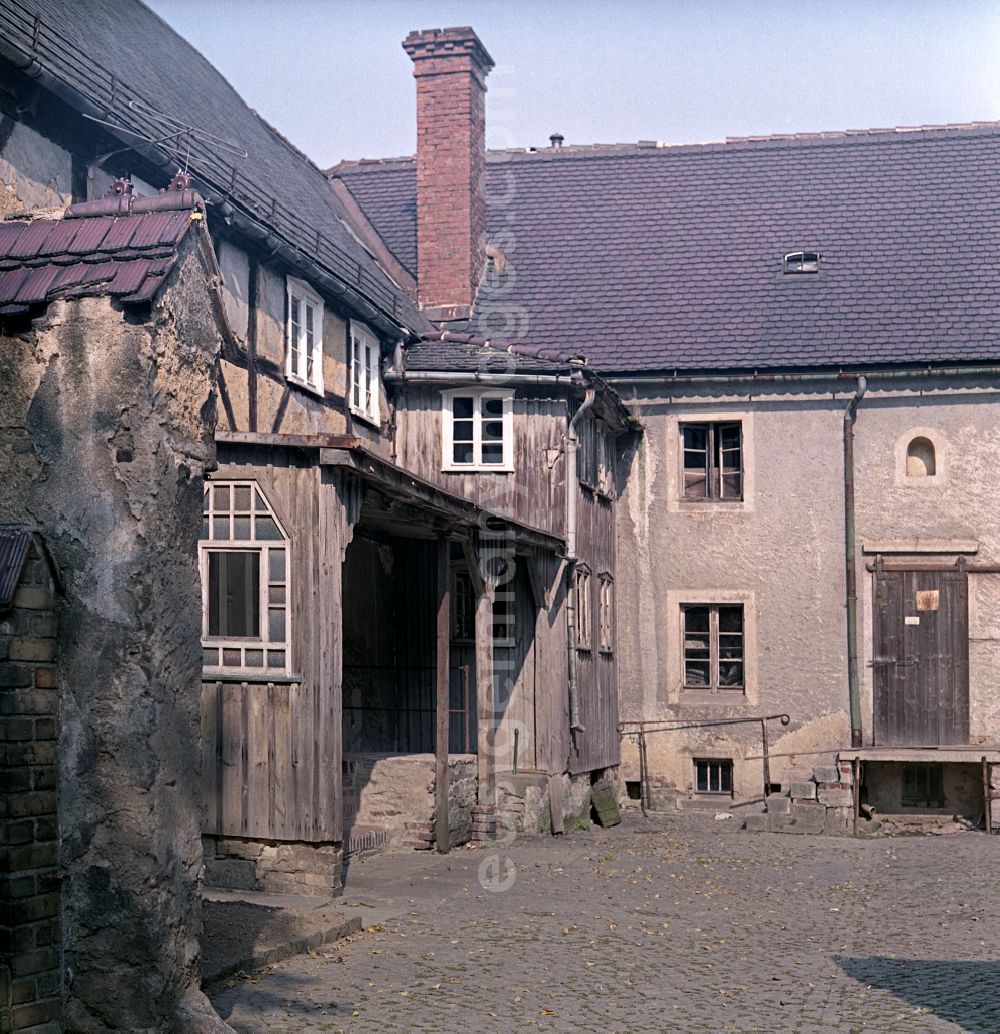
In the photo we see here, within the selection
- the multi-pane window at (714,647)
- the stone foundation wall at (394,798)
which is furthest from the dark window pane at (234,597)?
the multi-pane window at (714,647)

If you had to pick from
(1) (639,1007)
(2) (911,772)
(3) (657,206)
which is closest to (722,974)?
(1) (639,1007)

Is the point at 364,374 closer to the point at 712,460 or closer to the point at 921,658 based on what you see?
the point at 712,460

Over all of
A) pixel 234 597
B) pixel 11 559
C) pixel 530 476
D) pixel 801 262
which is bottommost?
pixel 234 597

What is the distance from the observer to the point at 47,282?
6.48m

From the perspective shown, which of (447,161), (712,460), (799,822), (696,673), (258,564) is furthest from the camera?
(447,161)

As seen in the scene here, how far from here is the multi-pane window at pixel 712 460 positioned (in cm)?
2062

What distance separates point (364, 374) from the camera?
17.6 meters

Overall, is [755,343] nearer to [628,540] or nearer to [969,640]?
[628,540]

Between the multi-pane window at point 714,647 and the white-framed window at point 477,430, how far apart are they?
4084mm

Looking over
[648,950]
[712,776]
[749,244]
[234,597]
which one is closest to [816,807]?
[712,776]

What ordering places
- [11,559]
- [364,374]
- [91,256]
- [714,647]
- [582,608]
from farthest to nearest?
[714,647] → [582,608] → [364,374] → [91,256] → [11,559]

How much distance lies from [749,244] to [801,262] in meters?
0.94

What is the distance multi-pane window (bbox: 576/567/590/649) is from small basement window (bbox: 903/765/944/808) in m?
4.95

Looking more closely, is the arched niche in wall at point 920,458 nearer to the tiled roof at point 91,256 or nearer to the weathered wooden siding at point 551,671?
the weathered wooden siding at point 551,671
